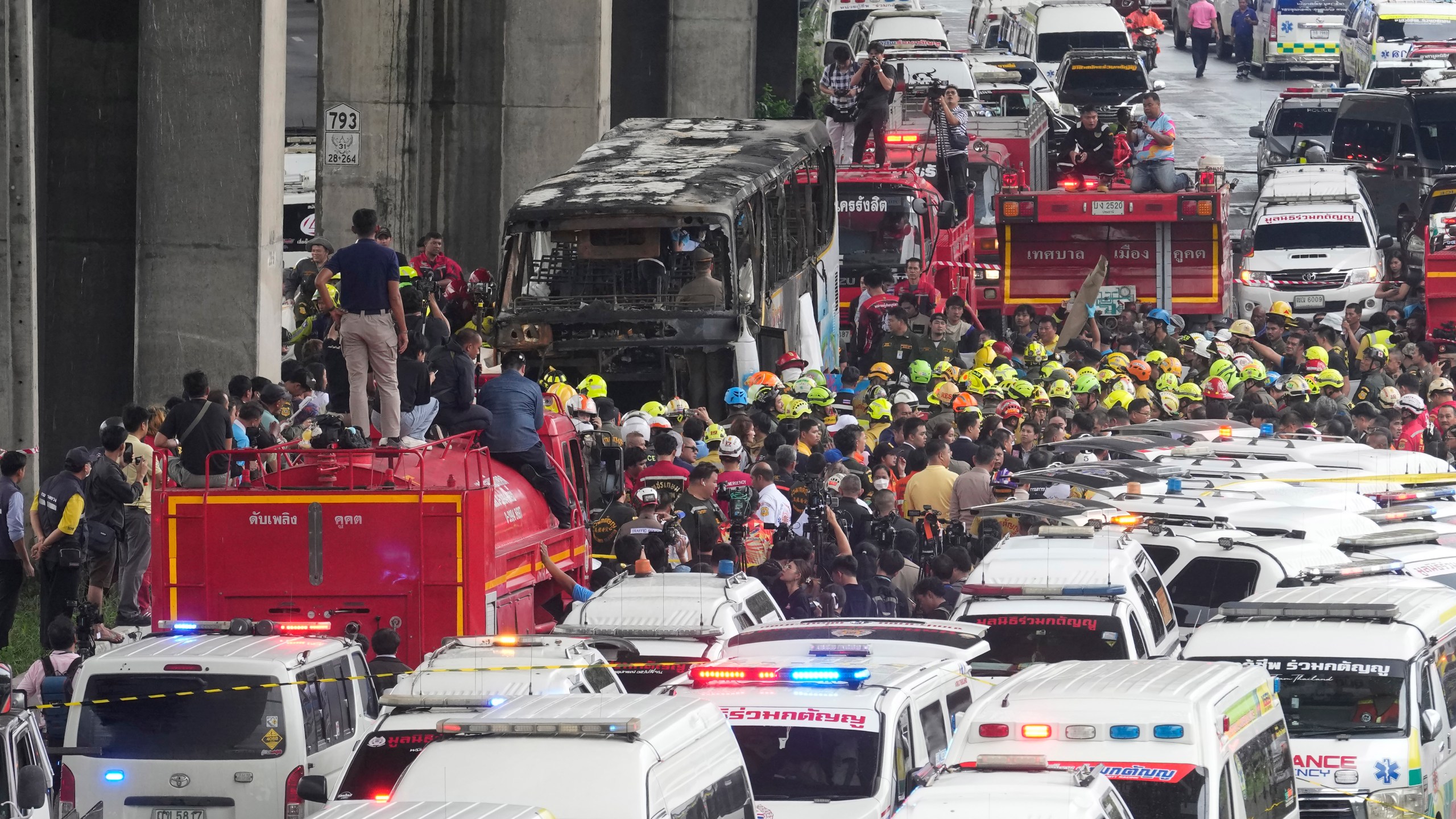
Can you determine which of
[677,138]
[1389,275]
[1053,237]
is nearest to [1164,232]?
[1053,237]

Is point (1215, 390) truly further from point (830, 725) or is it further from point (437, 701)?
point (437, 701)

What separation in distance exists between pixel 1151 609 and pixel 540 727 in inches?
242

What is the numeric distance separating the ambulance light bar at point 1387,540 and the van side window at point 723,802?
307 inches

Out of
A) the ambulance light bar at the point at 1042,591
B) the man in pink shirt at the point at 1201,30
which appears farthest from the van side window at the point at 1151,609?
the man in pink shirt at the point at 1201,30

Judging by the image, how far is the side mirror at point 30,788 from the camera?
9.75 m

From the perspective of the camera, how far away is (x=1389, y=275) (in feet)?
113

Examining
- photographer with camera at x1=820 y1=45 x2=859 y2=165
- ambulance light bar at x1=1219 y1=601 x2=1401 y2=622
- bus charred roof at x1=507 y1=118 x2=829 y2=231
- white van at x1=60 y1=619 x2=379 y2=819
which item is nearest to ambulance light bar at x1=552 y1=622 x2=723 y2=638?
white van at x1=60 y1=619 x2=379 y2=819

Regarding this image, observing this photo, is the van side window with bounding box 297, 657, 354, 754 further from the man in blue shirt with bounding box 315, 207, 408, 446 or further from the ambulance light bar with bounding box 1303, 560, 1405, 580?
the ambulance light bar with bounding box 1303, 560, 1405, 580

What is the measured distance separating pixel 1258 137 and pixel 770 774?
33177 mm

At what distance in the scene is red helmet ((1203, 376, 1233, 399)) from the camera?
23891mm

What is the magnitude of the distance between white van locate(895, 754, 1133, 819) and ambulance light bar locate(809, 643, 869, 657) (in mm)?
2304

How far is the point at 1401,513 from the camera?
58.9 ft

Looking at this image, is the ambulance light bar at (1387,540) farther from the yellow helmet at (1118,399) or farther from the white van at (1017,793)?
the white van at (1017,793)

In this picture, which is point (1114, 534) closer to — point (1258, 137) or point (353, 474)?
point (353, 474)
